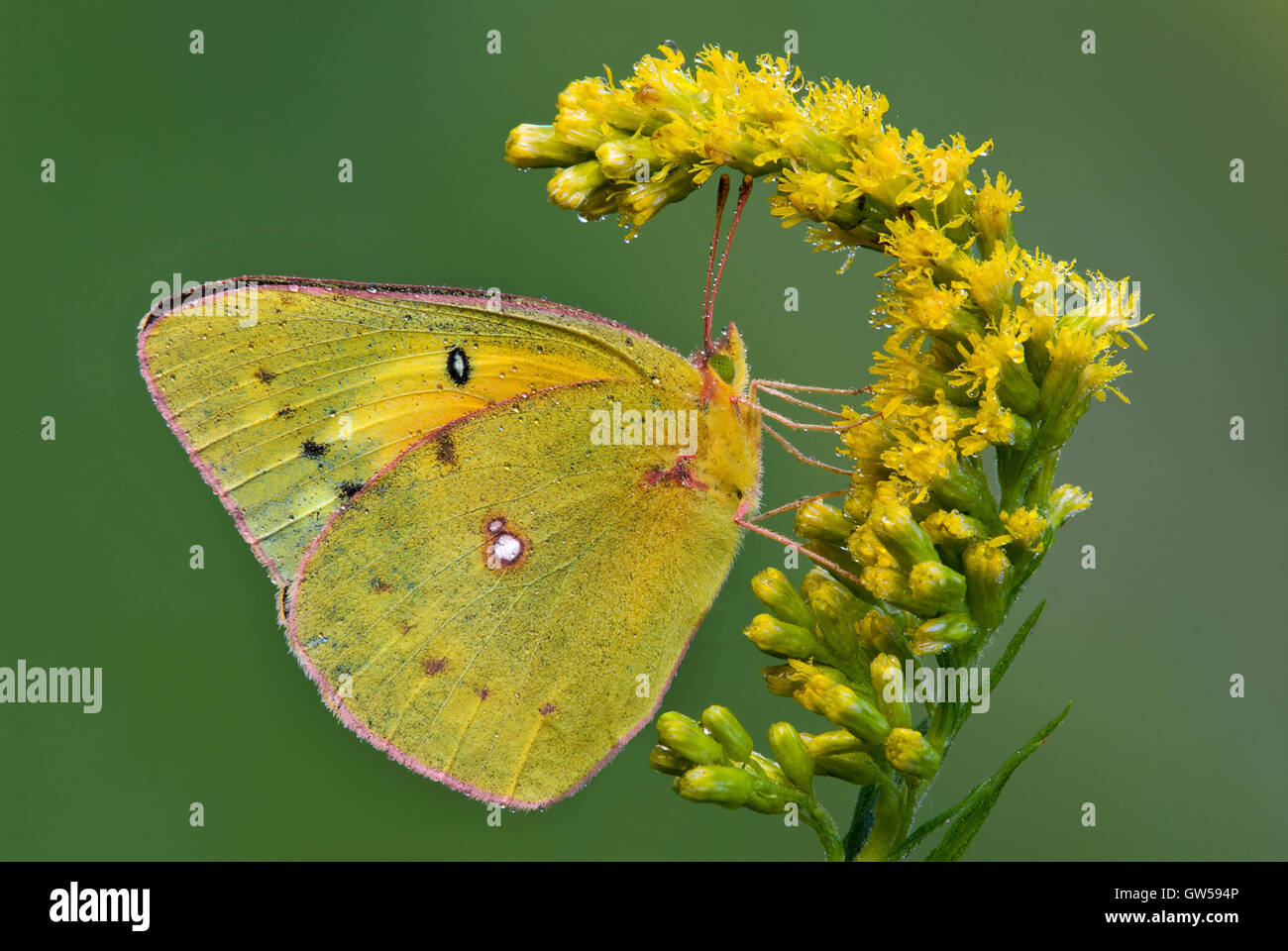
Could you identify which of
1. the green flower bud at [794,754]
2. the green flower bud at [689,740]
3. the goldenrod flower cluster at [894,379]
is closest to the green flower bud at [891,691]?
the goldenrod flower cluster at [894,379]

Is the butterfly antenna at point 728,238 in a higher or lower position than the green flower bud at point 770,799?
higher

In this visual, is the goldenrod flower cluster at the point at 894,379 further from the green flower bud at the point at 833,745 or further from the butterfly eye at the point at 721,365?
the butterfly eye at the point at 721,365

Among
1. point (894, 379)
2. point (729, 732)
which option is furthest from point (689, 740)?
point (894, 379)

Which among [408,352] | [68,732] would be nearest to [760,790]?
[408,352]

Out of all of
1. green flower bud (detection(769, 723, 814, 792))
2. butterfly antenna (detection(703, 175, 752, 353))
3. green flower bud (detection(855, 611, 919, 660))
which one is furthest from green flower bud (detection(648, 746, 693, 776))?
butterfly antenna (detection(703, 175, 752, 353))

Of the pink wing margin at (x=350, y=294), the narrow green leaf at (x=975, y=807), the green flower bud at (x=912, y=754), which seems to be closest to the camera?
the narrow green leaf at (x=975, y=807)

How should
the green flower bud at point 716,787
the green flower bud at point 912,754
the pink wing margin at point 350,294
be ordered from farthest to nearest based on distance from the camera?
the pink wing margin at point 350,294 < the green flower bud at point 716,787 < the green flower bud at point 912,754

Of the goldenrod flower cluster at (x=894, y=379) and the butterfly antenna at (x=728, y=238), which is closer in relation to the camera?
the goldenrod flower cluster at (x=894, y=379)

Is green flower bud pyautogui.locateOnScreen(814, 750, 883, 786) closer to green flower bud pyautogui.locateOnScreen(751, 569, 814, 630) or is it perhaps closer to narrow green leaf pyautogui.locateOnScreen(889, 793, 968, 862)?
narrow green leaf pyautogui.locateOnScreen(889, 793, 968, 862)
